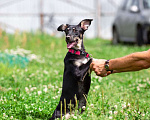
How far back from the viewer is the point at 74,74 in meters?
4.23

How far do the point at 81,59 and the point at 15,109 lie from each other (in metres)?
1.34

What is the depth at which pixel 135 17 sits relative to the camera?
13367mm

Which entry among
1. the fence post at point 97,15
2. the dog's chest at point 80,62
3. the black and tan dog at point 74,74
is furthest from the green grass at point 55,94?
the fence post at point 97,15

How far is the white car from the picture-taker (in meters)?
12.6

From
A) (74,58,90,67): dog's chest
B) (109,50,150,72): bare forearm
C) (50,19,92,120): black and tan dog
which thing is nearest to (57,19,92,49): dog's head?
(50,19,92,120): black and tan dog

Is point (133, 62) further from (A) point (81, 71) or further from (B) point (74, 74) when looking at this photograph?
(B) point (74, 74)

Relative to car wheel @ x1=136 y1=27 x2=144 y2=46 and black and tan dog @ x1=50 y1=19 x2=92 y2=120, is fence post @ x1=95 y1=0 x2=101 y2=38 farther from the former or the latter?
black and tan dog @ x1=50 y1=19 x2=92 y2=120

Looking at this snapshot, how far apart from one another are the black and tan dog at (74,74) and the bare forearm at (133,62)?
0.40 m

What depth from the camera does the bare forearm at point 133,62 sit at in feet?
14.0

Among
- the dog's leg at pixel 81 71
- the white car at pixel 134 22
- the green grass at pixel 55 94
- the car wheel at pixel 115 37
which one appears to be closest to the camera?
the dog's leg at pixel 81 71

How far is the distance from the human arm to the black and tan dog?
0.96 ft

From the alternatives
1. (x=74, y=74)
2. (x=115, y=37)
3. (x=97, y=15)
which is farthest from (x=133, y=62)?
(x=97, y=15)

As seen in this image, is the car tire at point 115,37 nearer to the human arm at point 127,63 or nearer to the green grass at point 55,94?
the green grass at point 55,94

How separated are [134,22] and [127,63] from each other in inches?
367
